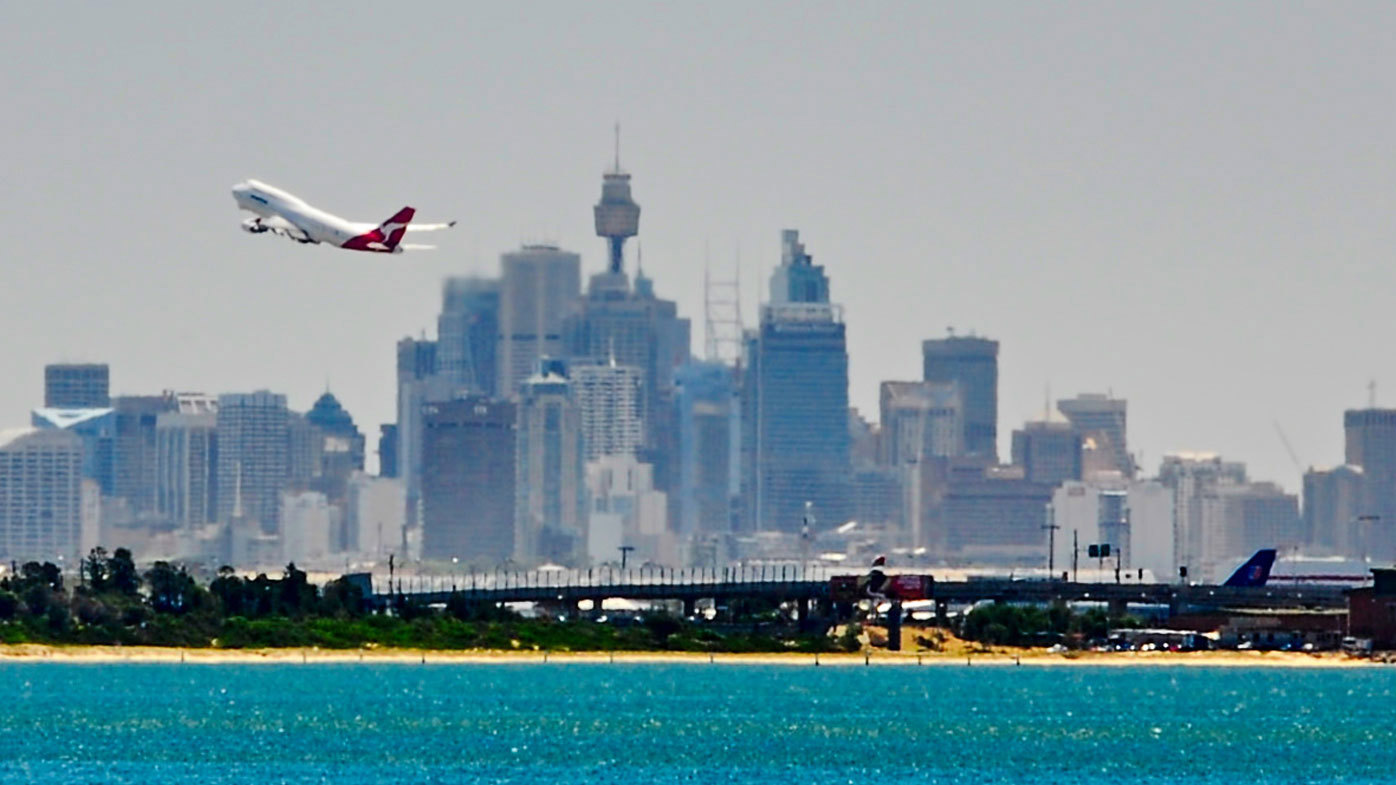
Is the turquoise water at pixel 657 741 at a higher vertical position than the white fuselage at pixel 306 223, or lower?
lower

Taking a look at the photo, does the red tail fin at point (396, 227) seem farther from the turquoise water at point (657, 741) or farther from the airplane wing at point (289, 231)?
the turquoise water at point (657, 741)

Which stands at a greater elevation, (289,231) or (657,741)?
(289,231)

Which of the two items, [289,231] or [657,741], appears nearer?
[657,741]

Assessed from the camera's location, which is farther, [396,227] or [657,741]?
[396,227]

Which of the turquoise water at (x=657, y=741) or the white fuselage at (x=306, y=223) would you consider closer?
the turquoise water at (x=657, y=741)

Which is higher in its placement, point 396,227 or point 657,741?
point 396,227

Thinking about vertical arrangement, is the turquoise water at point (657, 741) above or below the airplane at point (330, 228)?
below

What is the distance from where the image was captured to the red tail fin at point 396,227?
186 meters

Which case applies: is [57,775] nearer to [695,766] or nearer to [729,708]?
[695,766]

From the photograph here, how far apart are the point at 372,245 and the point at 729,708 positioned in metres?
28.5

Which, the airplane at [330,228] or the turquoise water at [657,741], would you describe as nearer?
the turquoise water at [657,741]

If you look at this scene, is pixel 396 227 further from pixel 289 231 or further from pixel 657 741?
pixel 657 741

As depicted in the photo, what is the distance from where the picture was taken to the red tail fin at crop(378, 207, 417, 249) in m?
186

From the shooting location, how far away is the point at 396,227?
18625cm
